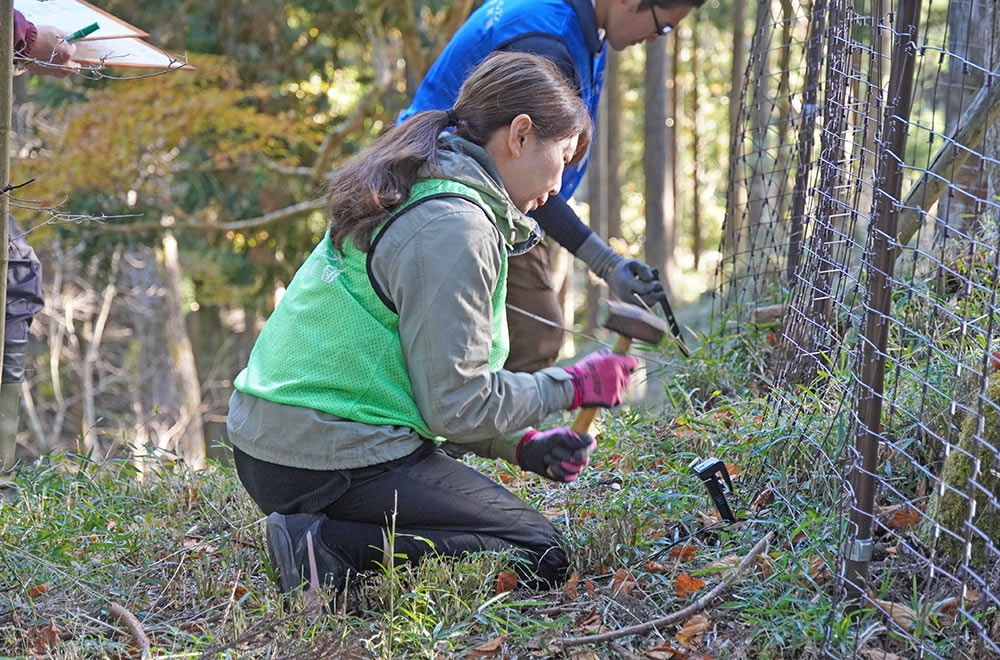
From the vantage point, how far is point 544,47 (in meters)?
3.49

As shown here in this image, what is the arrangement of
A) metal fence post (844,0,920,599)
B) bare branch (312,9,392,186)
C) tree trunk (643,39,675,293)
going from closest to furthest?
A: metal fence post (844,0,920,599) → bare branch (312,9,392,186) → tree trunk (643,39,675,293)

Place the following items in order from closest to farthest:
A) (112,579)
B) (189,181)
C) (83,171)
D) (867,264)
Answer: (867,264) < (112,579) < (83,171) < (189,181)

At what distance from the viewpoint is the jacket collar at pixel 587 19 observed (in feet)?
11.9

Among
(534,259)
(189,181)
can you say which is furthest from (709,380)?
(189,181)

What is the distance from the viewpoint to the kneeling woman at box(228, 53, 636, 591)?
2.38 m

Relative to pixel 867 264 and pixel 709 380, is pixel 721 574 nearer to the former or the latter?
pixel 867 264

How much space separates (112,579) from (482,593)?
1.23 metres

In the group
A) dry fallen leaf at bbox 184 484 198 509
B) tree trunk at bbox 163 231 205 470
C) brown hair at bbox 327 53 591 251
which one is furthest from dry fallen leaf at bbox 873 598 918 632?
tree trunk at bbox 163 231 205 470

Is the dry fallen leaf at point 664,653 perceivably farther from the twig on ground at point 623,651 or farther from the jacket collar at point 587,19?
the jacket collar at point 587,19

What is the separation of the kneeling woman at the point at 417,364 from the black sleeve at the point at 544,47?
83 centimetres

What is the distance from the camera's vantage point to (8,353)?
360cm

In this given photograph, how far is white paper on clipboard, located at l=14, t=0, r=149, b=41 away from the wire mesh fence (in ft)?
8.28

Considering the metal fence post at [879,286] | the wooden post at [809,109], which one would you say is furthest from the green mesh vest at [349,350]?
the wooden post at [809,109]

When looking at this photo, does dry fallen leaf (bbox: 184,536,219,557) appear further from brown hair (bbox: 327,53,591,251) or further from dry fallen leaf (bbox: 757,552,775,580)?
dry fallen leaf (bbox: 757,552,775,580)
